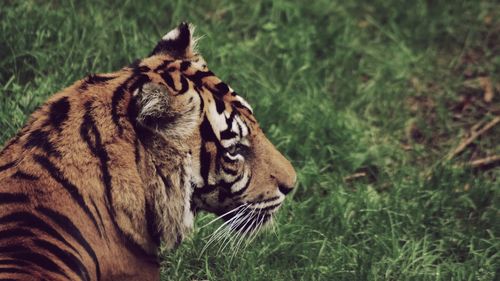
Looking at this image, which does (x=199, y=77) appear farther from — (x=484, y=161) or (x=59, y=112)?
(x=484, y=161)

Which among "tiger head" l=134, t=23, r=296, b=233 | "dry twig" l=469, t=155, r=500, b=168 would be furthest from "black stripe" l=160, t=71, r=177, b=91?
"dry twig" l=469, t=155, r=500, b=168

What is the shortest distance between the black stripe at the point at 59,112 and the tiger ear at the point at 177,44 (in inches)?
22.2

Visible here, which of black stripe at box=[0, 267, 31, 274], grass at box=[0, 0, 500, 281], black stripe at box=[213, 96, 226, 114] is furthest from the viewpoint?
grass at box=[0, 0, 500, 281]

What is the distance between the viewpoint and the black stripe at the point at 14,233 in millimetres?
2648

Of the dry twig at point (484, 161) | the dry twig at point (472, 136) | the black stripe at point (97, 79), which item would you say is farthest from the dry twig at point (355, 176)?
the black stripe at point (97, 79)

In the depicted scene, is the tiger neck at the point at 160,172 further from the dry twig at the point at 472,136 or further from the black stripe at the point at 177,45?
the dry twig at the point at 472,136

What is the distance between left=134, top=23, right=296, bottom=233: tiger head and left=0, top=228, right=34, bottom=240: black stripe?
0.55 m

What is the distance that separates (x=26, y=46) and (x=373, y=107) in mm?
2363

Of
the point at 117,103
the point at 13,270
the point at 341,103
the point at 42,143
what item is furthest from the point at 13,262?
the point at 341,103

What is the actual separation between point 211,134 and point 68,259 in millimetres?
728

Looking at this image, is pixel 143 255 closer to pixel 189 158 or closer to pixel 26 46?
pixel 189 158

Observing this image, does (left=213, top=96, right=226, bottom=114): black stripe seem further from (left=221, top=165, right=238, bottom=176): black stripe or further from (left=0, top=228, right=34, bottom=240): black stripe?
(left=0, top=228, right=34, bottom=240): black stripe

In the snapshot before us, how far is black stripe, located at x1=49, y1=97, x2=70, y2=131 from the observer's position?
2.82 m

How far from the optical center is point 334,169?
485 centimetres
